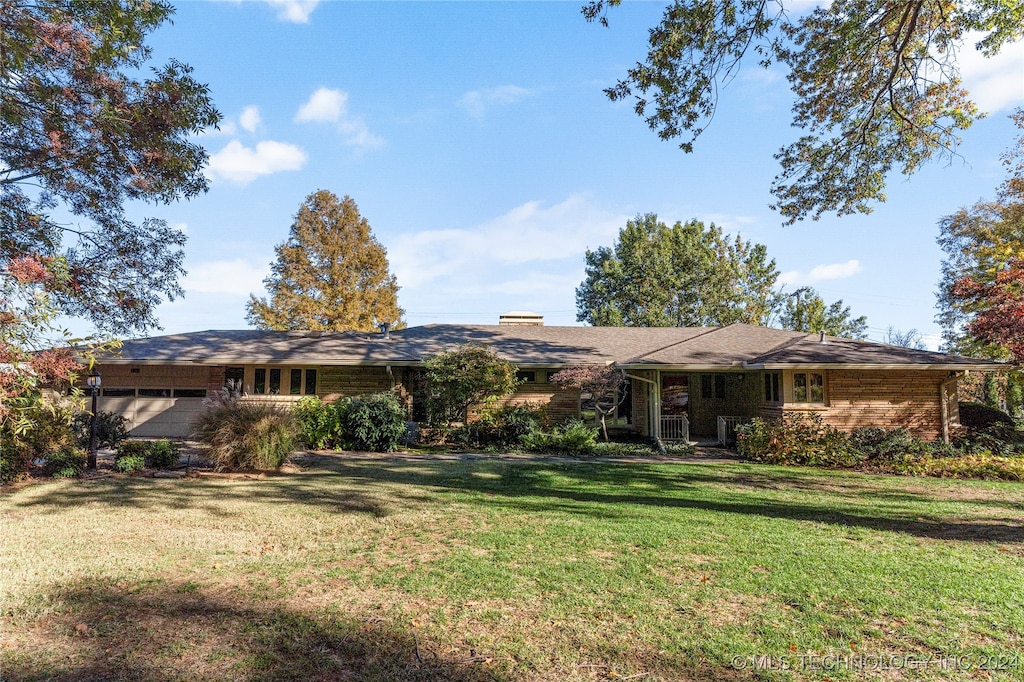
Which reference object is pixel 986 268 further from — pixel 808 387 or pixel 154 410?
pixel 154 410

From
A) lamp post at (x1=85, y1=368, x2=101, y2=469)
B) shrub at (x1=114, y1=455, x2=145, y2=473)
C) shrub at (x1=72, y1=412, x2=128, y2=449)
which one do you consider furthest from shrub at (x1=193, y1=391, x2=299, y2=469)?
shrub at (x1=72, y1=412, x2=128, y2=449)

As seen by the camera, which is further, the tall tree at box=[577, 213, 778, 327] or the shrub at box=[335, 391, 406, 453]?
the tall tree at box=[577, 213, 778, 327]

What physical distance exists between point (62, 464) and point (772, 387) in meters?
17.8

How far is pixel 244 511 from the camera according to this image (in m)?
7.74

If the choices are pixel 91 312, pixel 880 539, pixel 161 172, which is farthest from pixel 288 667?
pixel 91 312

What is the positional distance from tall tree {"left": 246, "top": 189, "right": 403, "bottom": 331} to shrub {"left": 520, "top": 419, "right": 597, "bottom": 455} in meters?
17.4

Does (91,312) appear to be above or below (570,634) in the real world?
above

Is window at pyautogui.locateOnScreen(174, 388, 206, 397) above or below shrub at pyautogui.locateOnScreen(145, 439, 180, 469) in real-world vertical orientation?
above

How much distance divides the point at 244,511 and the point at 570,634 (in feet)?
18.9

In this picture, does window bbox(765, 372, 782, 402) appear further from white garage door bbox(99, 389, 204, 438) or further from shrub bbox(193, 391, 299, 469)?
white garage door bbox(99, 389, 204, 438)

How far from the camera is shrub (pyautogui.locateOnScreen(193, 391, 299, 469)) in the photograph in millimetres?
10617

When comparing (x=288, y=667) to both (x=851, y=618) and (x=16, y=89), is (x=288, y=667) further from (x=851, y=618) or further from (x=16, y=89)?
(x=16, y=89)

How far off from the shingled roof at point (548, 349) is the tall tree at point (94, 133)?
18.3 feet

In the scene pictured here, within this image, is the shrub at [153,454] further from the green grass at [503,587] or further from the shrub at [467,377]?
the shrub at [467,377]
